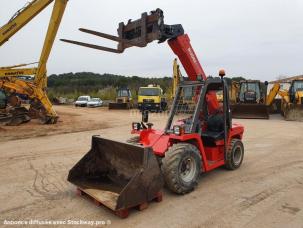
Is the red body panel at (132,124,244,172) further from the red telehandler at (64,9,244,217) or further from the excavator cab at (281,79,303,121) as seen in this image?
the excavator cab at (281,79,303,121)

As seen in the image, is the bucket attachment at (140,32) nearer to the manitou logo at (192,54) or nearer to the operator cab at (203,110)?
the manitou logo at (192,54)

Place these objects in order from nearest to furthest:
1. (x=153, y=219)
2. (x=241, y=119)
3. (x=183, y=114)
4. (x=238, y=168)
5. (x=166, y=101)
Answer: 1. (x=153, y=219)
2. (x=183, y=114)
3. (x=238, y=168)
4. (x=241, y=119)
5. (x=166, y=101)

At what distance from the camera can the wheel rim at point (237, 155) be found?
642 cm

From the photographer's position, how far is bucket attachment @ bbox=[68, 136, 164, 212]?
412 centimetres

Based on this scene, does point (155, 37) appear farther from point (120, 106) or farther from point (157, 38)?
point (120, 106)

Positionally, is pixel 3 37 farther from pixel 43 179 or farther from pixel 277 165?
pixel 277 165

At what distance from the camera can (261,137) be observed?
1059 cm

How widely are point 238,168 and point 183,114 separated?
1838 mm

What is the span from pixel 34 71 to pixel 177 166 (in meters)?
12.9

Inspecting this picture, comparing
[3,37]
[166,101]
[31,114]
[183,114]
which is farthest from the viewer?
[166,101]

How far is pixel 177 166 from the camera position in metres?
4.68

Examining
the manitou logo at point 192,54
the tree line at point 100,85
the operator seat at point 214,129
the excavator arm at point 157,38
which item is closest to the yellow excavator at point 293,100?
the operator seat at point 214,129

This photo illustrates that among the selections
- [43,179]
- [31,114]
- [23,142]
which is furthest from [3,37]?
[43,179]

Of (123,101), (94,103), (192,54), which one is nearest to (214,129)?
(192,54)
